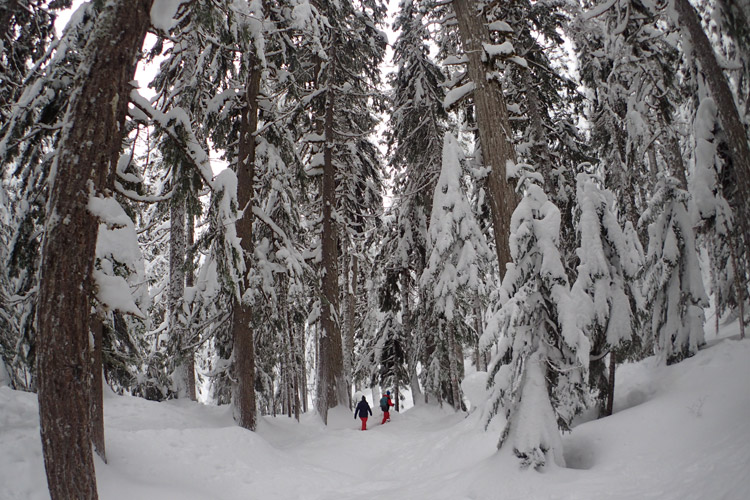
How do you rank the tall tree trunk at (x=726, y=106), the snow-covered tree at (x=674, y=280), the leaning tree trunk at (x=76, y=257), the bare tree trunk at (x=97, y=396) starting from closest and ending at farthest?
1. the leaning tree trunk at (x=76, y=257)
2. the bare tree trunk at (x=97, y=396)
3. the tall tree trunk at (x=726, y=106)
4. the snow-covered tree at (x=674, y=280)

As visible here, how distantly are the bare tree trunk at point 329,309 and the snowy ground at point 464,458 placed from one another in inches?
138

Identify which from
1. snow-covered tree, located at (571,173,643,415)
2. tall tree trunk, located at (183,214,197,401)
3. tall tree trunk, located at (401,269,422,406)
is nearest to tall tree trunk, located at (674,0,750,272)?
snow-covered tree, located at (571,173,643,415)

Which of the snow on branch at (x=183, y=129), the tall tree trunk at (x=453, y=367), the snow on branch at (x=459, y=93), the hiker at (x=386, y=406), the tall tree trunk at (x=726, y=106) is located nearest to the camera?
the snow on branch at (x=183, y=129)

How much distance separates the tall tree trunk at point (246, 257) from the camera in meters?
9.85

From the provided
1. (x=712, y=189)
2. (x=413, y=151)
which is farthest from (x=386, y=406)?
(x=712, y=189)

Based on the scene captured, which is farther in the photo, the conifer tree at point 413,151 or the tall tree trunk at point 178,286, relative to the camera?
the conifer tree at point 413,151

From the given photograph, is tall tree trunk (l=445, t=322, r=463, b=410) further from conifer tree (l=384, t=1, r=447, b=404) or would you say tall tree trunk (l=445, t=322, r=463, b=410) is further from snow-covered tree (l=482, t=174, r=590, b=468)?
snow-covered tree (l=482, t=174, r=590, b=468)

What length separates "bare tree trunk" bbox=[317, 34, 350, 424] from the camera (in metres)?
14.1

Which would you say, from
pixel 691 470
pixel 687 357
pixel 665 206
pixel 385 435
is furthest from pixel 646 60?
pixel 385 435

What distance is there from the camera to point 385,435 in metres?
13.1

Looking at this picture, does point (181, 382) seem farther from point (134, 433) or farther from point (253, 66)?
point (253, 66)

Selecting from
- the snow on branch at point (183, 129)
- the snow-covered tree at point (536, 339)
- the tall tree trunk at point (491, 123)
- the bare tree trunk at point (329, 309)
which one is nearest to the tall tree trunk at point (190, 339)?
the snow on branch at point (183, 129)

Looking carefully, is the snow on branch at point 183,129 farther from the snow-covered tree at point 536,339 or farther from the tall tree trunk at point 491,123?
the snow-covered tree at point 536,339

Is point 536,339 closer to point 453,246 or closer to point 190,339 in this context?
point 453,246
